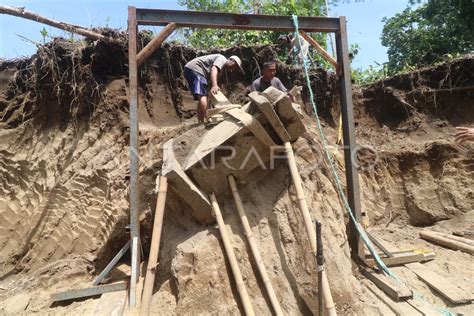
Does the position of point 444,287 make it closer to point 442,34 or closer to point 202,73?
point 202,73

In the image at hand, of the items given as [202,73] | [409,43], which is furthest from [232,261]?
[409,43]

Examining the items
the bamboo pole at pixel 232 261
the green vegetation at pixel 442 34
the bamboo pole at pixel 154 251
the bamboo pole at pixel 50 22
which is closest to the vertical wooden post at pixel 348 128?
the bamboo pole at pixel 232 261

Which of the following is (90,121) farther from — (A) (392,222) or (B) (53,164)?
(A) (392,222)

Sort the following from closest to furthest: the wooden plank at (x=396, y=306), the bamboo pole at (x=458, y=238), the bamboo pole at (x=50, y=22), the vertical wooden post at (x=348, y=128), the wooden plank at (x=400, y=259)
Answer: the wooden plank at (x=396, y=306) < the wooden plank at (x=400, y=259) < the vertical wooden post at (x=348, y=128) < the bamboo pole at (x=458, y=238) < the bamboo pole at (x=50, y=22)

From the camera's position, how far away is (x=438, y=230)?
5.99m

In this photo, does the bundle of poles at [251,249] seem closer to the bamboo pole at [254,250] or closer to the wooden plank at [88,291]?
the bamboo pole at [254,250]

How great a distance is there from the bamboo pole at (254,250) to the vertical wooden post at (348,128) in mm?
1721

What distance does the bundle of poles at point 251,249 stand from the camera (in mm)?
2932

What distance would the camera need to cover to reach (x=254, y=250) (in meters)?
3.35

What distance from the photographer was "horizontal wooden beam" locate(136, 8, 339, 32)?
4.04m

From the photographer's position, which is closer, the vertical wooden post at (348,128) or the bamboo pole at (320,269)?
the bamboo pole at (320,269)

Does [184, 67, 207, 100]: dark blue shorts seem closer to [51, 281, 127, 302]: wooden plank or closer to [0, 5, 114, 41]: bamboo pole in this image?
[0, 5, 114, 41]: bamboo pole

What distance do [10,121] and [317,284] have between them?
6.12 m

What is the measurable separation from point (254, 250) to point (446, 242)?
374 cm
